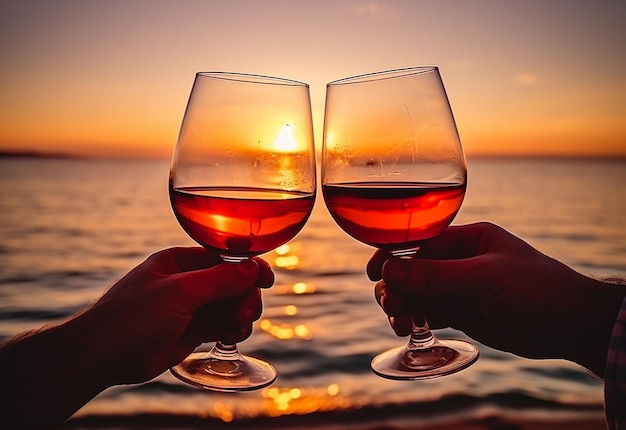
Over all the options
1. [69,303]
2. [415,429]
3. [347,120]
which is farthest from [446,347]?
[69,303]

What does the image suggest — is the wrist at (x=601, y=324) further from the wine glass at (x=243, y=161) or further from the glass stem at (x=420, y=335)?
the wine glass at (x=243, y=161)

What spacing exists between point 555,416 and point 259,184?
5.30 metres

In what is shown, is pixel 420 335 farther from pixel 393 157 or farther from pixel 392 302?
pixel 393 157

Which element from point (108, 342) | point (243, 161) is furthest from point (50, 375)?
point (243, 161)

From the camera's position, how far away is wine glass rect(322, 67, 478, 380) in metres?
2.21

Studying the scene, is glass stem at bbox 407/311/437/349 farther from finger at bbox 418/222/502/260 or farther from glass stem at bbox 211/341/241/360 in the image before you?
glass stem at bbox 211/341/241/360

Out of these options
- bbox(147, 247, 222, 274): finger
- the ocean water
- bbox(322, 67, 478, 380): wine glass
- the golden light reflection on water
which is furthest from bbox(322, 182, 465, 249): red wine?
the golden light reflection on water

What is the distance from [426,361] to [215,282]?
34.9 inches

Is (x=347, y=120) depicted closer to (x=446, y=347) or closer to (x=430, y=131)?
(x=430, y=131)

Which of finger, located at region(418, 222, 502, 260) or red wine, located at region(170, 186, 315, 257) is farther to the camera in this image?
finger, located at region(418, 222, 502, 260)

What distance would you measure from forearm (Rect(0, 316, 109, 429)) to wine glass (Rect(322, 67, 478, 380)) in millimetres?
1055

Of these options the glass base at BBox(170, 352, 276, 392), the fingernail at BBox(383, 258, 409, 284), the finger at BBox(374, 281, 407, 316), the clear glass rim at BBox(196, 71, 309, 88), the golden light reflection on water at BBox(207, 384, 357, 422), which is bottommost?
the golden light reflection on water at BBox(207, 384, 357, 422)

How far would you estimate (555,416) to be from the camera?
249 inches

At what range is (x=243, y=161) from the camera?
2209 millimetres
